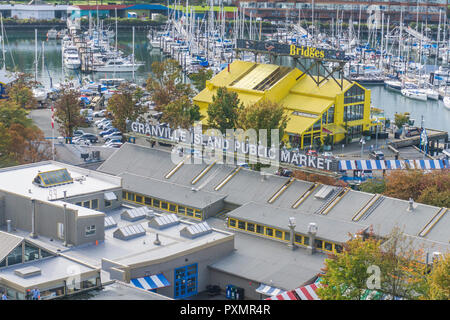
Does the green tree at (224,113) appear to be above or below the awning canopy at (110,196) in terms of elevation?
above

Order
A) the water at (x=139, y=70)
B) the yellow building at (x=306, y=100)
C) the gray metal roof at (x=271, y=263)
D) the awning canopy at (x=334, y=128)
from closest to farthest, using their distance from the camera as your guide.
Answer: the gray metal roof at (x=271, y=263)
the yellow building at (x=306, y=100)
the awning canopy at (x=334, y=128)
the water at (x=139, y=70)

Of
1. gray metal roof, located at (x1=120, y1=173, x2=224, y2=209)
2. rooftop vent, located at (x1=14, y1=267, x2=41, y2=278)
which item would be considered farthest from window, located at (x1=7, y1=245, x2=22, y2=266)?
gray metal roof, located at (x1=120, y1=173, x2=224, y2=209)

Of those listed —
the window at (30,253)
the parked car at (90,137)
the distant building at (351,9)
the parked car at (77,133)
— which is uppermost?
the distant building at (351,9)

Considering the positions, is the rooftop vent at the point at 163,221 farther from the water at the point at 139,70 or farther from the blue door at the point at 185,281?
the water at the point at 139,70

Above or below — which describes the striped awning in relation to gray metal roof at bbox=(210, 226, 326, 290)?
above

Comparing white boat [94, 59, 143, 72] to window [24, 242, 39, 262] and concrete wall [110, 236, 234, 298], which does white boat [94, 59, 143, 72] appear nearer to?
concrete wall [110, 236, 234, 298]

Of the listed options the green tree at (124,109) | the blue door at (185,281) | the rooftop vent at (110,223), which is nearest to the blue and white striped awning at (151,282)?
the blue door at (185,281)

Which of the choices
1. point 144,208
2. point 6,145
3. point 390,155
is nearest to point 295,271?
point 144,208
